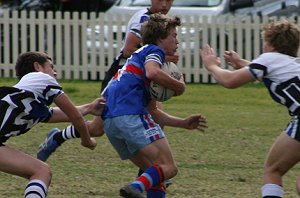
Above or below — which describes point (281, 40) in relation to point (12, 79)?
above

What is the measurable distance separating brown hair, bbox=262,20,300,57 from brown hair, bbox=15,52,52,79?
5.24 ft

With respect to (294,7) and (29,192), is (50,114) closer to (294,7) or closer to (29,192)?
(29,192)

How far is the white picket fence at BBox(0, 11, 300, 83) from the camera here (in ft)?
61.5

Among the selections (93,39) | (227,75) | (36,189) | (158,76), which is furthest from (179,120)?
(93,39)

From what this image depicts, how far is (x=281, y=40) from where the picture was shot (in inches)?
304

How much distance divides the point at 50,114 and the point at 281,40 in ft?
5.69

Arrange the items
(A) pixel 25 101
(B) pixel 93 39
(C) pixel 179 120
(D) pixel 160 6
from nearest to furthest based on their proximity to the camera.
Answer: (A) pixel 25 101 < (C) pixel 179 120 < (D) pixel 160 6 < (B) pixel 93 39

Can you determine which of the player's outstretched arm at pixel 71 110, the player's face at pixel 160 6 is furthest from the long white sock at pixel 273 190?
the player's face at pixel 160 6

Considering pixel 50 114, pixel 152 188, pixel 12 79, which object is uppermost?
pixel 50 114

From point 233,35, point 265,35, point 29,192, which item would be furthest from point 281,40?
point 233,35

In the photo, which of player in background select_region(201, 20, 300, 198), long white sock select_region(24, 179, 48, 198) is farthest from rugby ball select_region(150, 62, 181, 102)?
long white sock select_region(24, 179, 48, 198)

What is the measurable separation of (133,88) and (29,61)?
2.56ft

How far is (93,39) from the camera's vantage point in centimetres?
1897

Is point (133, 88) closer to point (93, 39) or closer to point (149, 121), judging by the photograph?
point (149, 121)
